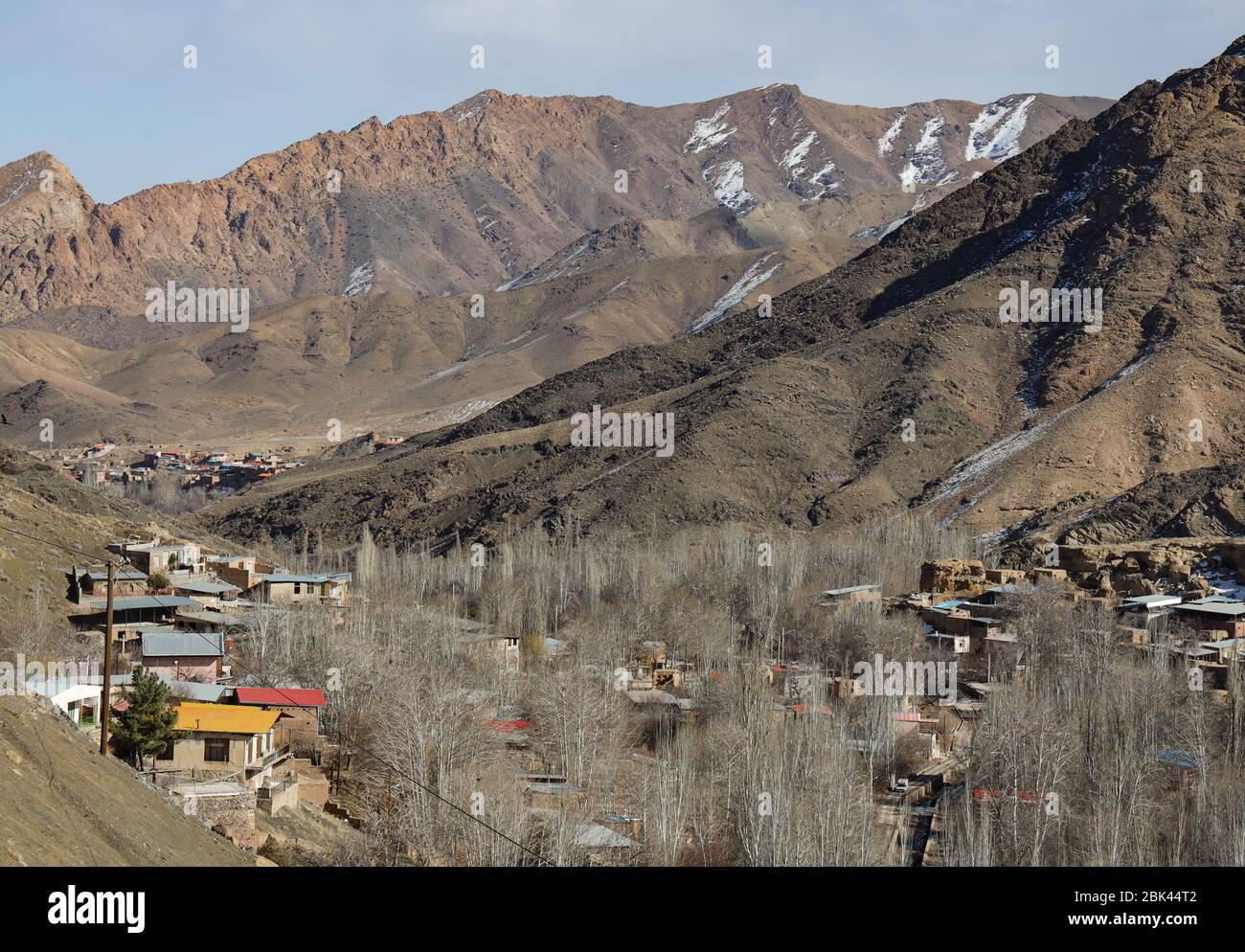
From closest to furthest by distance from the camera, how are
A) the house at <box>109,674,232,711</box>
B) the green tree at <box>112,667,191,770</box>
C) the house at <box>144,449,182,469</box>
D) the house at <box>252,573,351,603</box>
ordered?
1. the green tree at <box>112,667,191,770</box>
2. the house at <box>109,674,232,711</box>
3. the house at <box>252,573,351,603</box>
4. the house at <box>144,449,182,469</box>

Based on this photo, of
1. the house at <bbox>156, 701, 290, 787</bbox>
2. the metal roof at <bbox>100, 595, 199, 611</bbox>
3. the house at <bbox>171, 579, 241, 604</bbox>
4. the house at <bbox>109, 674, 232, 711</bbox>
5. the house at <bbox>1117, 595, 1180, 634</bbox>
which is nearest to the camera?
the house at <bbox>156, 701, 290, 787</bbox>

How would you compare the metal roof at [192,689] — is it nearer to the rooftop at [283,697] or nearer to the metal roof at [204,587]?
the rooftop at [283,697]

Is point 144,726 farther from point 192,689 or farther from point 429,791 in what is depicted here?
point 192,689

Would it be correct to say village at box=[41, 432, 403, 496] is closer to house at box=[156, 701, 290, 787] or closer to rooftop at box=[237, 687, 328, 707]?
rooftop at box=[237, 687, 328, 707]

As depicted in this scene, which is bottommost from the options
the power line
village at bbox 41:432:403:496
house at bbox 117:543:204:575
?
the power line

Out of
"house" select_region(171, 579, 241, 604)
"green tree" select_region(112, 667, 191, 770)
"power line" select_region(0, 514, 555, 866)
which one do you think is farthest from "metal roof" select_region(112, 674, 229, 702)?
"house" select_region(171, 579, 241, 604)

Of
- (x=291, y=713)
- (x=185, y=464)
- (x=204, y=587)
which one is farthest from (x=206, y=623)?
(x=185, y=464)

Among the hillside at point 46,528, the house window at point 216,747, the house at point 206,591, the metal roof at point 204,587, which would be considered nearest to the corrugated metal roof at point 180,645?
the hillside at point 46,528
